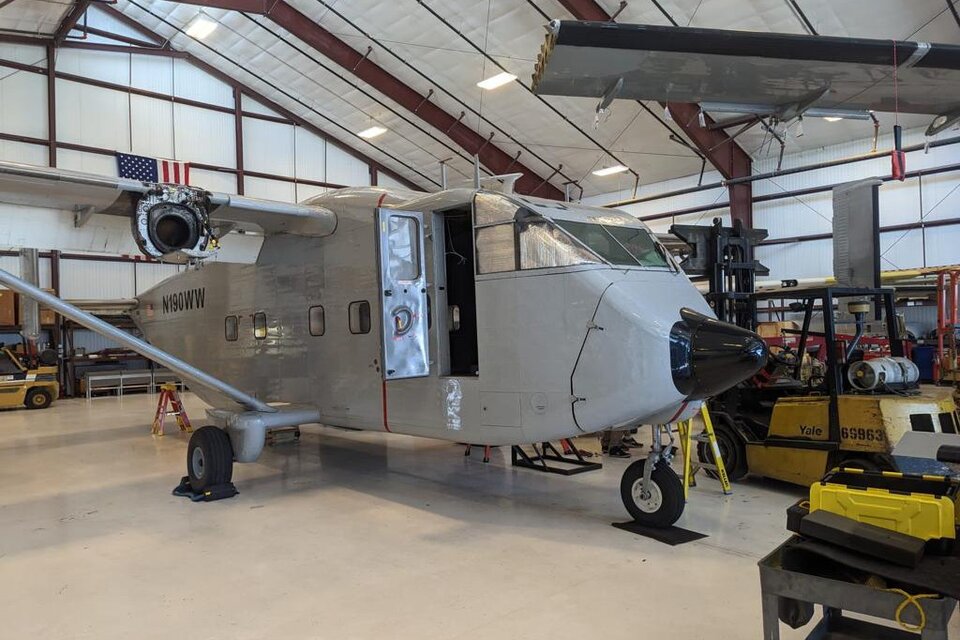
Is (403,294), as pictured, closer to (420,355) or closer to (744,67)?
(420,355)

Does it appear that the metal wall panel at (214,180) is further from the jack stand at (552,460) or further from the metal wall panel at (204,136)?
the jack stand at (552,460)

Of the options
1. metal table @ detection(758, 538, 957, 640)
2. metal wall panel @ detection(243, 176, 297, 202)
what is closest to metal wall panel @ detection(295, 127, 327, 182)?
metal wall panel @ detection(243, 176, 297, 202)

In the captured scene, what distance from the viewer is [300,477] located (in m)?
7.91

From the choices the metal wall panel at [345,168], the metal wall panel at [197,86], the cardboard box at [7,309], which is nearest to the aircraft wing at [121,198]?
the cardboard box at [7,309]

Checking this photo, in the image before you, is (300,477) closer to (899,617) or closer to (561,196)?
(899,617)

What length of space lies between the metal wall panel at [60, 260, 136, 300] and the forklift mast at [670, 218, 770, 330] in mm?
19240

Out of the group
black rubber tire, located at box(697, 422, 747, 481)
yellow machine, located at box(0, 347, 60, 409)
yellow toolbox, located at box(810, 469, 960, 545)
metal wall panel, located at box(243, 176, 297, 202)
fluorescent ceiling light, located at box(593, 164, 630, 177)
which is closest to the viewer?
yellow toolbox, located at box(810, 469, 960, 545)

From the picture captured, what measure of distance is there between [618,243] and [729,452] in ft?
9.96

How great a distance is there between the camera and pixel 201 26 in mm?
18906

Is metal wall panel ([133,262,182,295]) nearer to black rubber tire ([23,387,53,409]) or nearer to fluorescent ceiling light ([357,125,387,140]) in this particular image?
black rubber tire ([23,387,53,409])

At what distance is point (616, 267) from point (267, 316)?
476 centimetres

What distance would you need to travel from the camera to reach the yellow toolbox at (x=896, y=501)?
239cm

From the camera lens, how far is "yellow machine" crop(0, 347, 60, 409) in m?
17.0

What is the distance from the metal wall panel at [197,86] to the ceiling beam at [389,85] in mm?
6221
